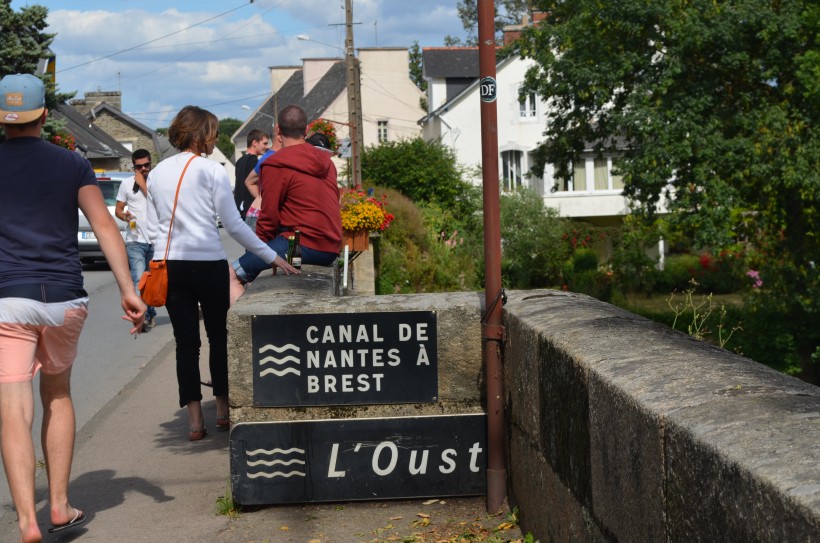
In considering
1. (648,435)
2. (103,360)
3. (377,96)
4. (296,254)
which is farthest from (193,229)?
(377,96)

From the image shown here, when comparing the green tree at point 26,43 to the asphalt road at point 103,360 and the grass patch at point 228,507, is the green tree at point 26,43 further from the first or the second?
the grass patch at point 228,507

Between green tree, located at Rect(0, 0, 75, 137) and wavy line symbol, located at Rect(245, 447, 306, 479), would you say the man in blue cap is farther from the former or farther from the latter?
green tree, located at Rect(0, 0, 75, 137)

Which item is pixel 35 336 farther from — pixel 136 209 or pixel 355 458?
pixel 136 209

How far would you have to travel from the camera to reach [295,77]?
90625 mm

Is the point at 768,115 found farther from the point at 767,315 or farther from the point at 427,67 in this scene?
the point at 427,67

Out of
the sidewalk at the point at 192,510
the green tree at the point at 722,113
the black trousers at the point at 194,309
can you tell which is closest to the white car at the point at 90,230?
the green tree at the point at 722,113

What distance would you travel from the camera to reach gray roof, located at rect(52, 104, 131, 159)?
63.9m

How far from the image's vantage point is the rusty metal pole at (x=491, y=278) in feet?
16.1

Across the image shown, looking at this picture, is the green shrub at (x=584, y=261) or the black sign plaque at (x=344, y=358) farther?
the green shrub at (x=584, y=261)

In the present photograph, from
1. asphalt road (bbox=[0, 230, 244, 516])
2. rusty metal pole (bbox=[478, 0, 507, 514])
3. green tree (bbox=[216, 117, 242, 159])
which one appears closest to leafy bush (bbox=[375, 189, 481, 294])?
asphalt road (bbox=[0, 230, 244, 516])

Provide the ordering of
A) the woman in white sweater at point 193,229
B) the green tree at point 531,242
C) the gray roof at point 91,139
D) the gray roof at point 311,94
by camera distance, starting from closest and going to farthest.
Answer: the woman in white sweater at point 193,229, the green tree at point 531,242, the gray roof at point 91,139, the gray roof at point 311,94

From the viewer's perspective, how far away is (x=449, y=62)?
193ft

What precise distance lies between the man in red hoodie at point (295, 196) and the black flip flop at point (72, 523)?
2057 millimetres

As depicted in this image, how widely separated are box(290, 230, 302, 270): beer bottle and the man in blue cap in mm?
1608
